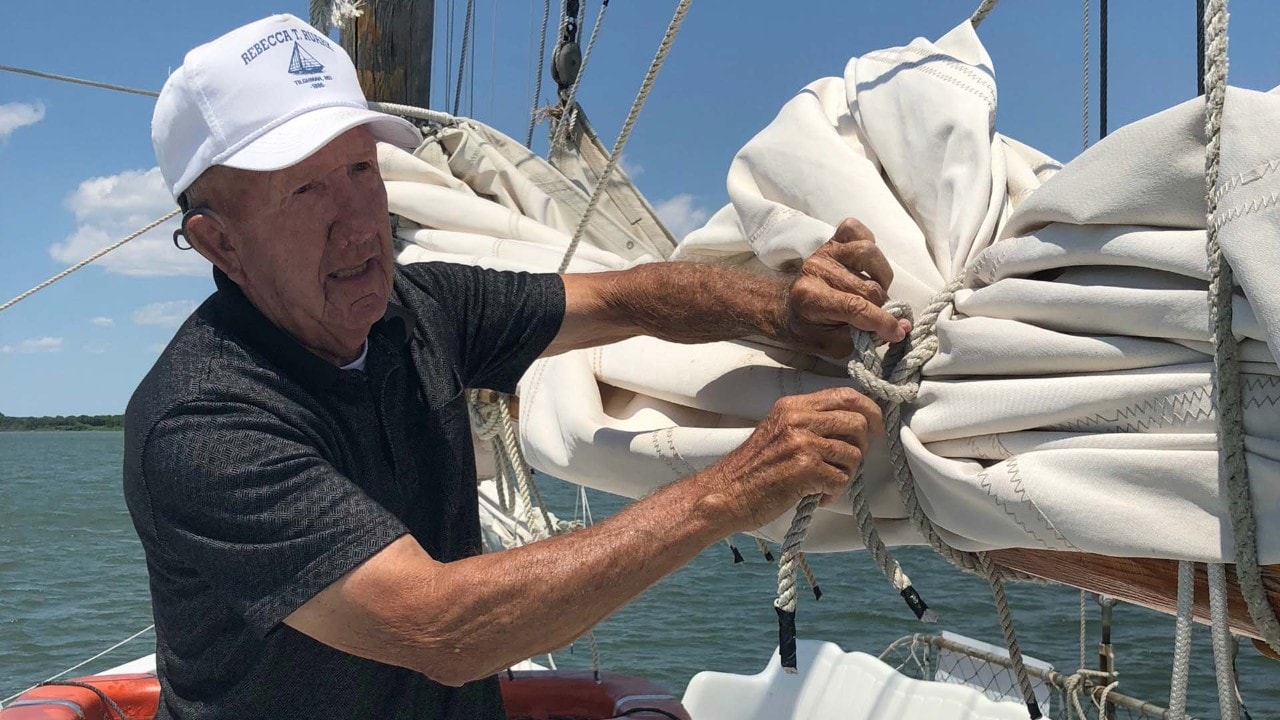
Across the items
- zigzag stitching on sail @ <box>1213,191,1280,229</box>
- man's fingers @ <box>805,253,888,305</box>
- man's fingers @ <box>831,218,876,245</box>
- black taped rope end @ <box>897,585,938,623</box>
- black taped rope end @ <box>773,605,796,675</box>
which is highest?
zigzag stitching on sail @ <box>1213,191,1280,229</box>

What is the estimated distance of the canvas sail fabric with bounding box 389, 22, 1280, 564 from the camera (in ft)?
3.63

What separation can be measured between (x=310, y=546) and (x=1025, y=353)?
0.83m

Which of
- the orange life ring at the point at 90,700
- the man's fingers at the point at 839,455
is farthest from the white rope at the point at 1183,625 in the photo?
the orange life ring at the point at 90,700

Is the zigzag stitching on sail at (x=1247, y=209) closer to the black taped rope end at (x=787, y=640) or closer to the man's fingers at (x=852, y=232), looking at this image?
the man's fingers at (x=852, y=232)

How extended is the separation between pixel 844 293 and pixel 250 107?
0.80 metres

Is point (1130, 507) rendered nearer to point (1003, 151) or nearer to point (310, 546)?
point (1003, 151)

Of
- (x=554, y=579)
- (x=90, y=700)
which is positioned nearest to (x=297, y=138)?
(x=554, y=579)

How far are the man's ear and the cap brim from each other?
0.09 meters

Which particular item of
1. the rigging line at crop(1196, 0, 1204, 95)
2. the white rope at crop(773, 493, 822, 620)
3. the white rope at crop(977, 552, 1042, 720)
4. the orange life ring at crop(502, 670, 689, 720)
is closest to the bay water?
the orange life ring at crop(502, 670, 689, 720)

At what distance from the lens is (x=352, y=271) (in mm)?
1574

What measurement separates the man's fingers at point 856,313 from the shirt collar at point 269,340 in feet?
2.17

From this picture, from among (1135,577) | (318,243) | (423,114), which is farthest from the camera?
(423,114)

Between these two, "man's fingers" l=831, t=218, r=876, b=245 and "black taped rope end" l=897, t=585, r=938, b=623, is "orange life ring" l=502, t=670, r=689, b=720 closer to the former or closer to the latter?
"black taped rope end" l=897, t=585, r=938, b=623

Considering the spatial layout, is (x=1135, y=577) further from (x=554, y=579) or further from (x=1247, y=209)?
(x=554, y=579)
